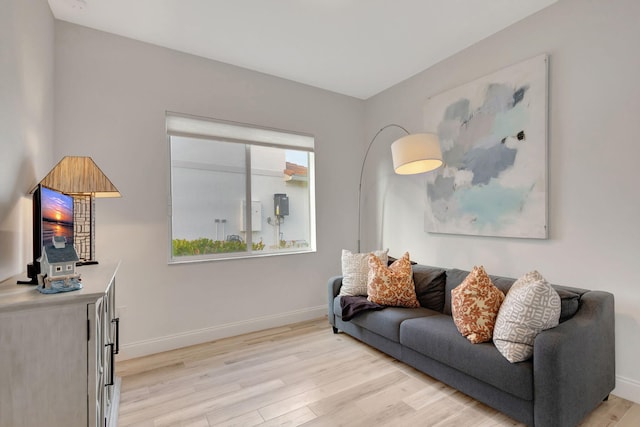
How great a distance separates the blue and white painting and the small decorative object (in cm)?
299

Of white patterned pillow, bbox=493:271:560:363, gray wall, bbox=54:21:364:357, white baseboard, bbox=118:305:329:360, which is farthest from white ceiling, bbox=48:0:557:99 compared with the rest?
white baseboard, bbox=118:305:329:360

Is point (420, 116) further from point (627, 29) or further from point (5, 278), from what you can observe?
point (5, 278)

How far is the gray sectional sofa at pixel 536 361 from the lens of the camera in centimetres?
167

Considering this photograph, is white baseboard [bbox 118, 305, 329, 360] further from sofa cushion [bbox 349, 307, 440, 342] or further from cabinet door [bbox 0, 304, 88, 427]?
cabinet door [bbox 0, 304, 88, 427]

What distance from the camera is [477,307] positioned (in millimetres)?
2096

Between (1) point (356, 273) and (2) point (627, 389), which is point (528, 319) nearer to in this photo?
(2) point (627, 389)

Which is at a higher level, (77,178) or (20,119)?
(20,119)

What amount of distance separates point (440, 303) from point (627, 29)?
2.41 meters

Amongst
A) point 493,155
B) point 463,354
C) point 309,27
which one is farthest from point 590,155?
point 309,27

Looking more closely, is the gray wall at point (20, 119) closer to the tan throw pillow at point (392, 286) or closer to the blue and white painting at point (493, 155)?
the tan throw pillow at point (392, 286)

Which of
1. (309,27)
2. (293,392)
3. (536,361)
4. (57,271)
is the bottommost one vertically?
(293,392)

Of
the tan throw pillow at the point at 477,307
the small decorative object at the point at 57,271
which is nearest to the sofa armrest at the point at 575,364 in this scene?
the tan throw pillow at the point at 477,307

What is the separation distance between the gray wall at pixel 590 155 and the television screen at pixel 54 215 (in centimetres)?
320

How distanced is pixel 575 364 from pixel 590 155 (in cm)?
148
